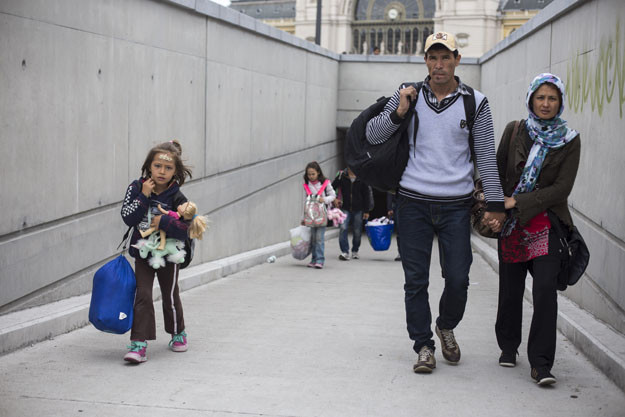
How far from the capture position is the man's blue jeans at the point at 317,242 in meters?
12.9

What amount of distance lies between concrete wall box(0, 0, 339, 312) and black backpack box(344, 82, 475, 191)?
2.57 m

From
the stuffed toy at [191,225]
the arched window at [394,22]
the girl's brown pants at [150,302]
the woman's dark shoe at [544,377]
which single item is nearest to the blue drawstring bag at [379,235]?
the girl's brown pants at [150,302]

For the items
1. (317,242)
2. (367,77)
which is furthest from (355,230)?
(367,77)

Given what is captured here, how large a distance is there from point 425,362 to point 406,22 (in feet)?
227

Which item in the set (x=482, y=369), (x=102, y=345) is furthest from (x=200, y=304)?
(x=482, y=369)

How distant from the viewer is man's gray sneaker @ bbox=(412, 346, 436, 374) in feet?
17.7

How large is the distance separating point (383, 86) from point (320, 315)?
17327mm

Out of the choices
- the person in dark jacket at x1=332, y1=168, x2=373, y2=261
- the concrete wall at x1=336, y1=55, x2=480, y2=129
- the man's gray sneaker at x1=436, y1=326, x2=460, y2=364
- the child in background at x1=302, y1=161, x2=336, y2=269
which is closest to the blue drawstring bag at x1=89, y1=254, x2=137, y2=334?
the man's gray sneaker at x1=436, y1=326, x2=460, y2=364

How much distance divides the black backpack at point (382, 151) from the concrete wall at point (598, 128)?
1852 millimetres

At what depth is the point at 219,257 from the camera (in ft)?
40.3

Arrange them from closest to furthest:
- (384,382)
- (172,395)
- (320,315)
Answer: (172,395)
(384,382)
(320,315)

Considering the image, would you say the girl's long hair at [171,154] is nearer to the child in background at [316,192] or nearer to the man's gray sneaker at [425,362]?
the man's gray sneaker at [425,362]

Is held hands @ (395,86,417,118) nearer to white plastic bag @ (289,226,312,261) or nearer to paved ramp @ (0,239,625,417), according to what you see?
paved ramp @ (0,239,625,417)

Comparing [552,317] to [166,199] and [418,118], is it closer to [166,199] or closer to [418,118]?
[418,118]
